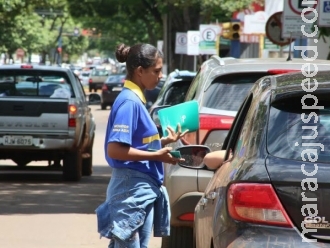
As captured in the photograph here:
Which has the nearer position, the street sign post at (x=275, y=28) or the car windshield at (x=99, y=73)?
the street sign post at (x=275, y=28)

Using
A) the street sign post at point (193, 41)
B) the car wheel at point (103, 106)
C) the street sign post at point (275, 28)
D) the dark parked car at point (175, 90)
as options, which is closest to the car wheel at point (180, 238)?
the dark parked car at point (175, 90)

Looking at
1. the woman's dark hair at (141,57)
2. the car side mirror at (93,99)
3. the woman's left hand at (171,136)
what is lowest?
the car side mirror at (93,99)

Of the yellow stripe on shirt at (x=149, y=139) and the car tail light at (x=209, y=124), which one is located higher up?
the yellow stripe on shirt at (x=149, y=139)

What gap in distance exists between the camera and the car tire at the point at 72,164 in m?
16.7

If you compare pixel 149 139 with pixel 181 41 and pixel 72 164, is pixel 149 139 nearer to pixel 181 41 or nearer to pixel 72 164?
pixel 72 164

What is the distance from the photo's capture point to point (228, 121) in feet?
28.8

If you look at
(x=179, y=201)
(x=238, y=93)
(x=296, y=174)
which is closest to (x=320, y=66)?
(x=238, y=93)

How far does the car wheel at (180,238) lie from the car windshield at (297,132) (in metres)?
4.00

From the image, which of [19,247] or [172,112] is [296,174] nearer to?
[172,112]

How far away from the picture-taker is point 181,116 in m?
6.35

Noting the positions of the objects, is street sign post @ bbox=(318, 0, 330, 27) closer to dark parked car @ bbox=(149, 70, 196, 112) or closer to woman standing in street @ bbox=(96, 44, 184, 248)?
dark parked car @ bbox=(149, 70, 196, 112)

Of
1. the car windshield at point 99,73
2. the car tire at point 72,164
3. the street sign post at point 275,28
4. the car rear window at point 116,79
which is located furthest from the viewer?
the car windshield at point 99,73

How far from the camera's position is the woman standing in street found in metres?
5.99

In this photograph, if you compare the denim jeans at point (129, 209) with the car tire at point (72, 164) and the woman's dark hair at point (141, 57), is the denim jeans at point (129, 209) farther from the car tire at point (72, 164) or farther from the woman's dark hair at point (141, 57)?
the car tire at point (72, 164)
